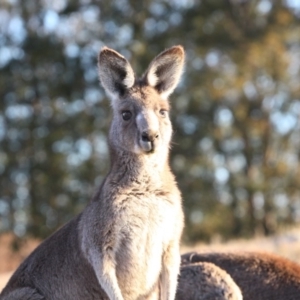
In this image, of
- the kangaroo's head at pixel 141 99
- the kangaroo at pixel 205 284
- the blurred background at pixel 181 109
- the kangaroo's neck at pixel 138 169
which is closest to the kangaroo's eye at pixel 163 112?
the kangaroo's head at pixel 141 99

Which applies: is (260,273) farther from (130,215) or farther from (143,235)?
(130,215)

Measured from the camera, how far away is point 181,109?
25.7 m

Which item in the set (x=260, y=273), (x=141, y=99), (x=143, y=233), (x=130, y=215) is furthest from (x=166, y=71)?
(x=260, y=273)

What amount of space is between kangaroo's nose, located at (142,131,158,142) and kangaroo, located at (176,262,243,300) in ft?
6.03

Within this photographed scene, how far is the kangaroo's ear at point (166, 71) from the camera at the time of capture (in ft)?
21.3

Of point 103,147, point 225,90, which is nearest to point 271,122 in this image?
point 225,90

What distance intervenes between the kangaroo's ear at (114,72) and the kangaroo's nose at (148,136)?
0.59 meters

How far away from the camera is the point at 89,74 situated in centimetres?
2505

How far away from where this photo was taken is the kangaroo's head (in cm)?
608

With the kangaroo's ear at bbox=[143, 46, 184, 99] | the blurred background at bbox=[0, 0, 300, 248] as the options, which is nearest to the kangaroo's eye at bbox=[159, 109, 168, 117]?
the kangaroo's ear at bbox=[143, 46, 184, 99]

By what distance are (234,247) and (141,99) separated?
19.6ft

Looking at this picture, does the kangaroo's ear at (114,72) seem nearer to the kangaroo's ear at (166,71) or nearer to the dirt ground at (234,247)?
the kangaroo's ear at (166,71)

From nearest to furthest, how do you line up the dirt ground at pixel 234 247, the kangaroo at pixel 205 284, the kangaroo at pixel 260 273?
Answer: the kangaroo at pixel 205 284, the kangaroo at pixel 260 273, the dirt ground at pixel 234 247

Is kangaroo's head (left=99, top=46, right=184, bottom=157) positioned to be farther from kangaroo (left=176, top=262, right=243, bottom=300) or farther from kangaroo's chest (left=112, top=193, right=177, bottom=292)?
kangaroo (left=176, top=262, right=243, bottom=300)
